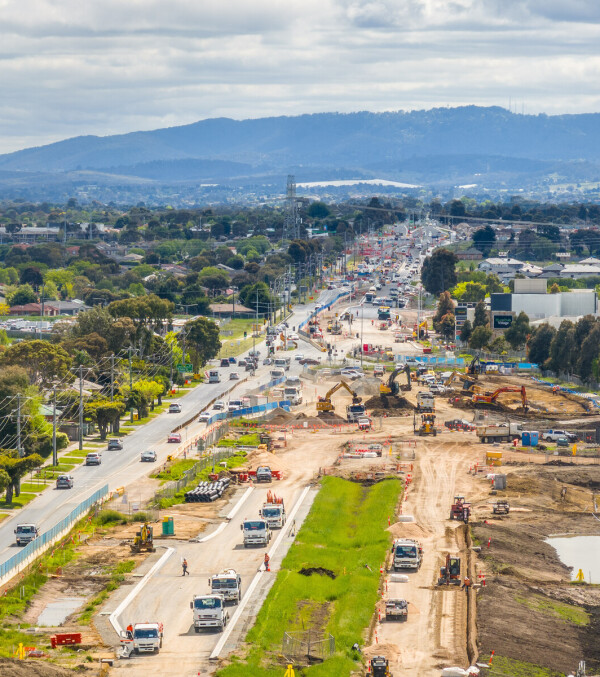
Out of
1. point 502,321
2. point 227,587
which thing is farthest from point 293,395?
point 227,587

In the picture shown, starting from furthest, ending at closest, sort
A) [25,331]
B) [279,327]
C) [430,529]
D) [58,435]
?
1. [279,327]
2. [25,331]
3. [58,435]
4. [430,529]

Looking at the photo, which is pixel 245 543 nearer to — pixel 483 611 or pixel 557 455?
pixel 483 611

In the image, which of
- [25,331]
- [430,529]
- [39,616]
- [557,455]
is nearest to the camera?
[39,616]

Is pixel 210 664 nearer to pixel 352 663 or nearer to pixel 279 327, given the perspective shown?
pixel 352 663

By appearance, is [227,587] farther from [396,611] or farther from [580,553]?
[580,553]

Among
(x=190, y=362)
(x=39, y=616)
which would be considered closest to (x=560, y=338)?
(x=190, y=362)

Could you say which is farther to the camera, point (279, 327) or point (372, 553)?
point (279, 327)
